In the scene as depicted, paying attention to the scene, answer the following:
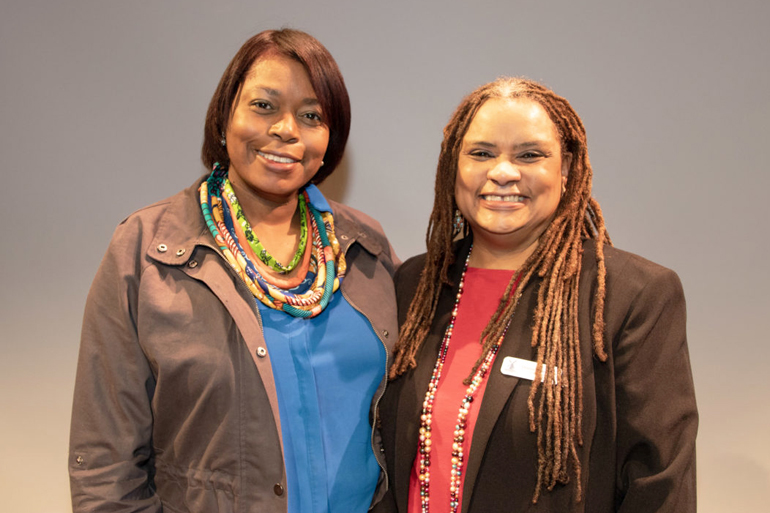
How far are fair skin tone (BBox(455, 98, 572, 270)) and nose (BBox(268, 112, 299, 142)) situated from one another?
48 centimetres

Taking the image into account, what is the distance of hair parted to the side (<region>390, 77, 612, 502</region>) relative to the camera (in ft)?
5.19

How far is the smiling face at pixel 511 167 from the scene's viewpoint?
1.70m

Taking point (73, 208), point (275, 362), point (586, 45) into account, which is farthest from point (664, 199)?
point (73, 208)

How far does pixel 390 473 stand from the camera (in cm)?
188

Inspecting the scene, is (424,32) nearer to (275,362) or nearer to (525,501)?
(275,362)

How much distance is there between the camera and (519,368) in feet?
5.42

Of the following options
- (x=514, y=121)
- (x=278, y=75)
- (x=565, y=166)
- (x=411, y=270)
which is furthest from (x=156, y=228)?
(x=565, y=166)

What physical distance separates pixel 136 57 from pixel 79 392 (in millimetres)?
1299

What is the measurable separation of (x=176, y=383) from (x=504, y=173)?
1.02 metres

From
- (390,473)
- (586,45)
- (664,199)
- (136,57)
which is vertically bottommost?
(390,473)

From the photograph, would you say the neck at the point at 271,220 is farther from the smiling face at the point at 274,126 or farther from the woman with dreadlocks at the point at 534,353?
the woman with dreadlocks at the point at 534,353

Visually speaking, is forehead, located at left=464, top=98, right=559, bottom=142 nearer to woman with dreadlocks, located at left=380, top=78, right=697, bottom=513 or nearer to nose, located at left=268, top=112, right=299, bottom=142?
woman with dreadlocks, located at left=380, top=78, right=697, bottom=513

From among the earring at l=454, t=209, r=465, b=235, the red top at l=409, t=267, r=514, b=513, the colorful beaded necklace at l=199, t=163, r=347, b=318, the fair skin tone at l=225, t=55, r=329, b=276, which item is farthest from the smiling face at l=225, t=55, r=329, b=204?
the red top at l=409, t=267, r=514, b=513

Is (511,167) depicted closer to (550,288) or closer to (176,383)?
(550,288)
